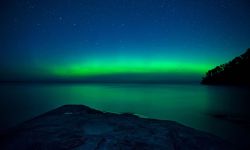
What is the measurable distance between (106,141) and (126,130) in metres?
0.99

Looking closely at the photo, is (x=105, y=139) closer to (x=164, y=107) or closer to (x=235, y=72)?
(x=164, y=107)

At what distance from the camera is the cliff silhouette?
6431 cm

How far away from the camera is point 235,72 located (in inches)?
2758

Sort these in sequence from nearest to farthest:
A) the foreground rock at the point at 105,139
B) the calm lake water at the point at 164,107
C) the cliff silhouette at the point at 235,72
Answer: the foreground rock at the point at 105,139
the calm lake water at the point at 164,107
the cliff silhouette at the point at 235,72

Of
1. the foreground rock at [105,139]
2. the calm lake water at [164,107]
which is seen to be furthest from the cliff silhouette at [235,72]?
the foreground rock at [105,139]

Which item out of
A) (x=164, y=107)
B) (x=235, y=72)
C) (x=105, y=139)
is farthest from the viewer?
(x=235, y=72)

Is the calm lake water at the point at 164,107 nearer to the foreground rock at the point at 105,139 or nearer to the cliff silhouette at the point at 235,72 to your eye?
the foreground rock at the point at 105,139

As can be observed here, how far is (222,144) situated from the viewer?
3930 mm

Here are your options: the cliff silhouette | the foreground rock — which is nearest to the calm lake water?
the foreground rock

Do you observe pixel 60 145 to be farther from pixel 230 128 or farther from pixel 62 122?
pixel 230 128

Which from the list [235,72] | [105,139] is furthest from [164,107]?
[235,72]

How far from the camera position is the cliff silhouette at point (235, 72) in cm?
6431

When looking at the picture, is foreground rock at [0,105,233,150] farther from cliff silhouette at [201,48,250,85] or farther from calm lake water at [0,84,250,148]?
cliff silhouette at [201,48,250,85]

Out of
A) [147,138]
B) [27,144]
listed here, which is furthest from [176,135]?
[27,144]
